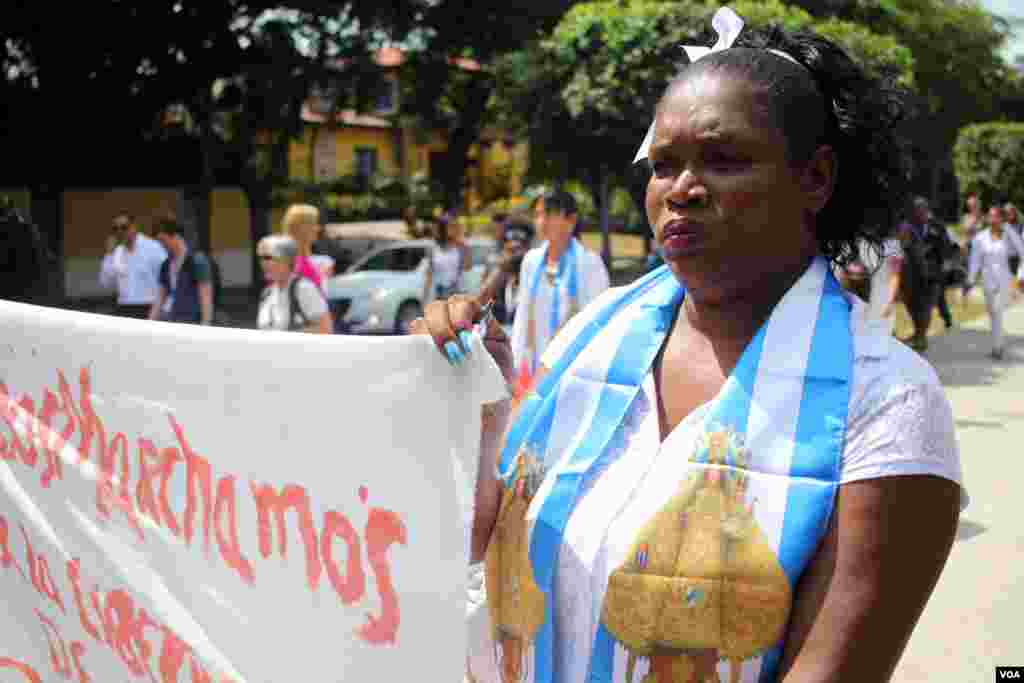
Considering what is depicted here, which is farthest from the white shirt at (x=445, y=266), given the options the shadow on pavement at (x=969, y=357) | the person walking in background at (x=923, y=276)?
the shadow on pavement at (x=969, y=357)

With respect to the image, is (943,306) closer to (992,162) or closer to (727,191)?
(727,191)

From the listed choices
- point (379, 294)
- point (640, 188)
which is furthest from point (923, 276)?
point (640, 188)

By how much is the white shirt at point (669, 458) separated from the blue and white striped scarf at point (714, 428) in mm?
18

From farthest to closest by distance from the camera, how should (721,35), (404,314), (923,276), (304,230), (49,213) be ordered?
(49,213)
(404,314)
(923,276)
(304,230)
(721,35)

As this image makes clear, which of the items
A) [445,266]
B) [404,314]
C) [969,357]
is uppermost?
[445,266]

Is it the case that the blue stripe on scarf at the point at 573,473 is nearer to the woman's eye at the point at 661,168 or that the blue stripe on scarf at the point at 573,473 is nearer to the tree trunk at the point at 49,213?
the woman's eye at the point at 661,168

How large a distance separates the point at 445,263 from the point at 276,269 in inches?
282

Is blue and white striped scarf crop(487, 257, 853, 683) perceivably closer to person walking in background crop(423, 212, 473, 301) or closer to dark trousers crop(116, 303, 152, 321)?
dark trousers crop(116, 303, 152, 321)

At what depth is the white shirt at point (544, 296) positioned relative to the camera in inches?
271

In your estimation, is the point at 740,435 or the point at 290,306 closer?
the point at 740,435

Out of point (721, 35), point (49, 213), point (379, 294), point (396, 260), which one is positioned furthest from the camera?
point (49, 213)

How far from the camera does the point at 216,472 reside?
7.95ft

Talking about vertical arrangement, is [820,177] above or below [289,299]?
above

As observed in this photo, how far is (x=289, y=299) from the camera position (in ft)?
23.2
